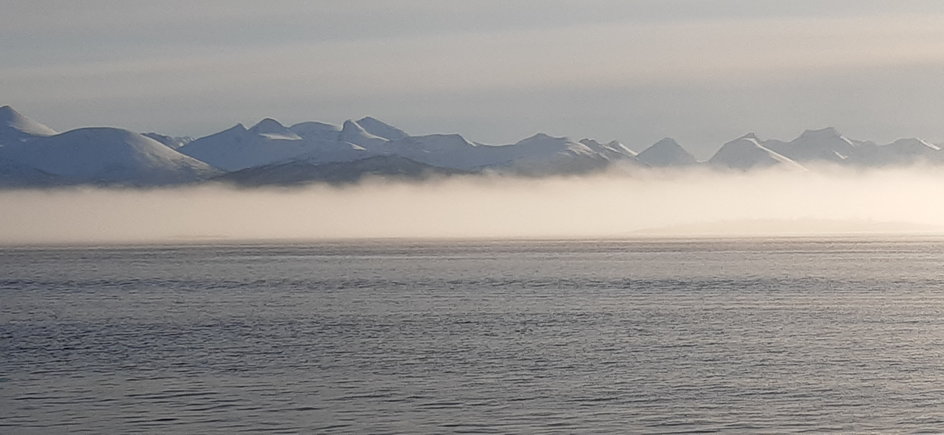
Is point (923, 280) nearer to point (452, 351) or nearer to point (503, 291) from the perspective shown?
point (503, 291)

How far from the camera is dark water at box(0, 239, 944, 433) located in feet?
135

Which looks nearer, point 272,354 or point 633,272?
point 272,354

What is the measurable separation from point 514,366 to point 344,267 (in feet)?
395

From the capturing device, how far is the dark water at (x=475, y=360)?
41.1 metres

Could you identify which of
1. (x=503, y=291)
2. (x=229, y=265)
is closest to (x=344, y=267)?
(x=229, y=265)

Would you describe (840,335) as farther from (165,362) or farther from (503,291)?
(503,291)

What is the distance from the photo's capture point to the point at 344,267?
172 m

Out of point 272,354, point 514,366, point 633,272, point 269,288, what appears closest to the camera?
point 514,366

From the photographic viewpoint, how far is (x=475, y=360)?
55188mm

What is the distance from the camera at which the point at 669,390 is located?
46.4 meters

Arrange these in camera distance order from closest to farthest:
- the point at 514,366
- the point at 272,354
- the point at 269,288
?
1. the point at 514,366
2. the point at 272,354
3. the point at 269,288

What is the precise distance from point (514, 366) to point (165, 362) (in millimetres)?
13563

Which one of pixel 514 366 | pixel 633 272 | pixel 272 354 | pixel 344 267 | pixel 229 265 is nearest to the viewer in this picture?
pixel 514 366

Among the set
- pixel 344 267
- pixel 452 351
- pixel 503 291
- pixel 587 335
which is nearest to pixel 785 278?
pixel 503 291
